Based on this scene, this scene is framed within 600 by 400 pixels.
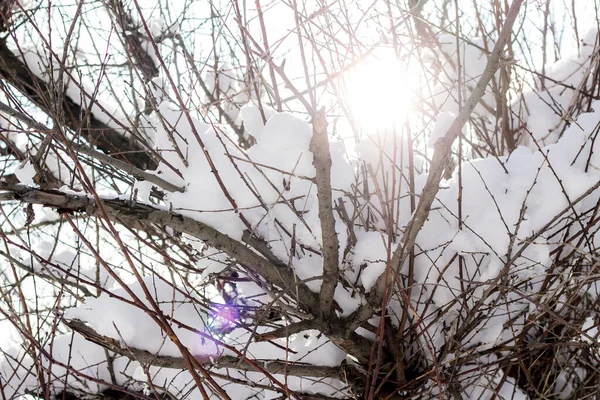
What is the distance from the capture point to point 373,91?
172cm

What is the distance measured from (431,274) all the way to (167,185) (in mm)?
986

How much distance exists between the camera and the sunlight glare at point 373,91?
5.23 ft

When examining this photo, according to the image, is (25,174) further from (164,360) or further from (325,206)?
(325,206)

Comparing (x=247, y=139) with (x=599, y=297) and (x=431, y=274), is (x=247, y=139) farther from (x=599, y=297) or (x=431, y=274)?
(x=599, y=297)

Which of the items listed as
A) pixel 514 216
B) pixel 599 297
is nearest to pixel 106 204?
pixel 514 216

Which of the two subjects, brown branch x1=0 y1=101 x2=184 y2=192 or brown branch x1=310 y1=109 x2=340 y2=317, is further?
brown branch x1=0 y1=101 x2=184 y2=192

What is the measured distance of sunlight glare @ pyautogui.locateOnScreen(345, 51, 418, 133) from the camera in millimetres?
1594

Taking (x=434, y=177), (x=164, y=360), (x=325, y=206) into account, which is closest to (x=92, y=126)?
(x=164, y=360)

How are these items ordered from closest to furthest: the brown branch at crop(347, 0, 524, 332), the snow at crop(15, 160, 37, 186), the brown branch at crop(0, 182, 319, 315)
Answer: the brown branch at crop(347, 0, 524, 332) → the brown branch at crop(0, 182, 319, 315) → the snow at crop(15, 160, 37, 186)

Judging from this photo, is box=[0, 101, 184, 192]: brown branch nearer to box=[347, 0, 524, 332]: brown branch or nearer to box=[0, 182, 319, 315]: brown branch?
box=[0, 182, 319, 315]: brown branch

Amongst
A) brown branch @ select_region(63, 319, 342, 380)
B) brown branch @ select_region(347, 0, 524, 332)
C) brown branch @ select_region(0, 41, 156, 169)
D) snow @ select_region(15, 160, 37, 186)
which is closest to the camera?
brown branch @ select_region(347, 0, 524, 332)

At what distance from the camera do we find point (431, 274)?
1.65 m

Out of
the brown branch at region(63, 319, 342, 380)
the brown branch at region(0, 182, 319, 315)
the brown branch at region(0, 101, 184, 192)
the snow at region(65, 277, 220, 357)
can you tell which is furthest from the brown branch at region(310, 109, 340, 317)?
the brown branch at region(0, 101, 184, 192)

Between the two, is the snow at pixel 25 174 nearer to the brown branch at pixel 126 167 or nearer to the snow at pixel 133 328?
the brown branch at pixel 126 167
